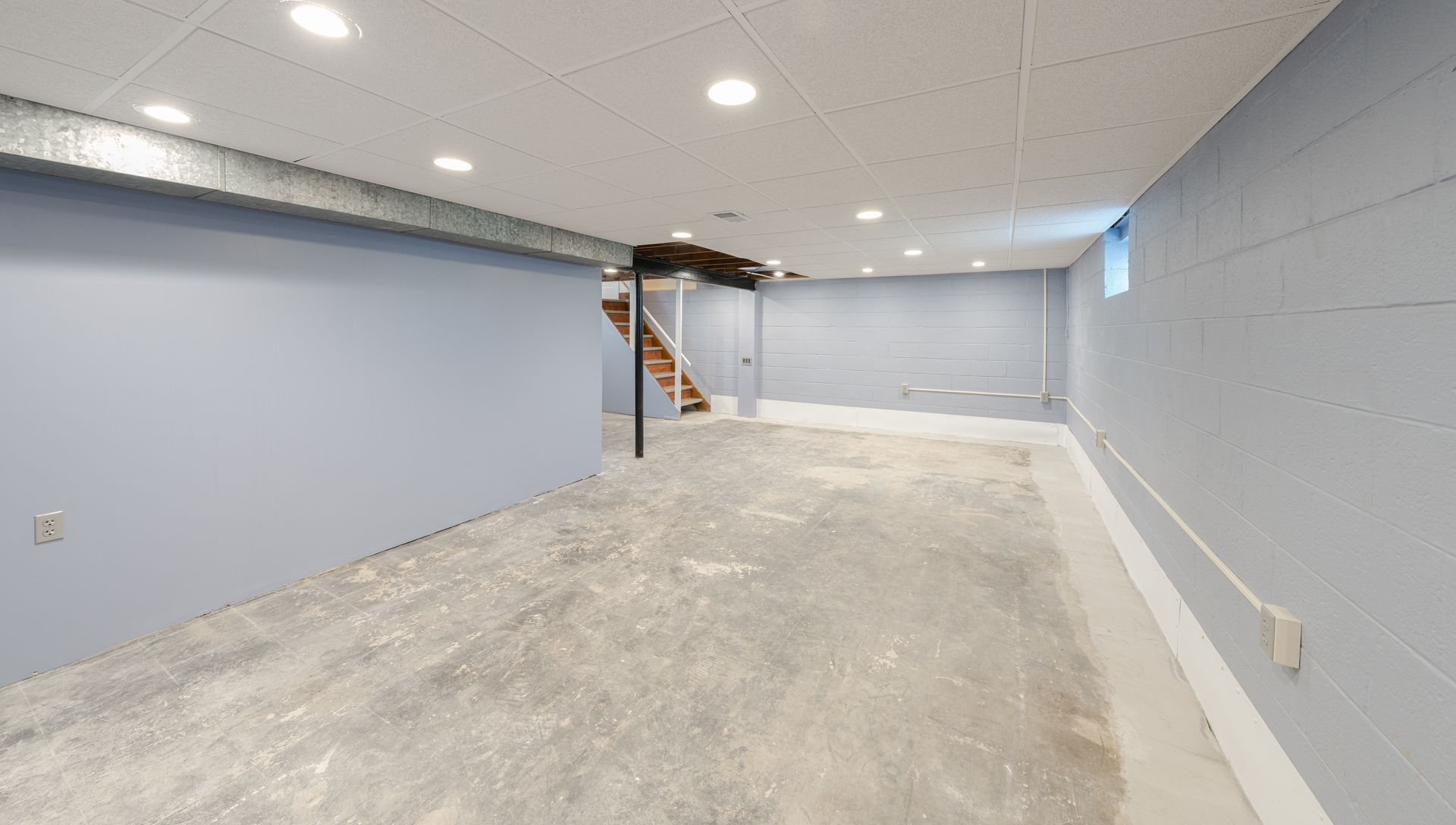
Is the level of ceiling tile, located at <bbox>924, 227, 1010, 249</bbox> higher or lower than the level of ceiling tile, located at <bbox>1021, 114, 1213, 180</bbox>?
higher

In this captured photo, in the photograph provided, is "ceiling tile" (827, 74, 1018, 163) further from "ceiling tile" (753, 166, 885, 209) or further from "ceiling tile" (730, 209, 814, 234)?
"ceiling tile" (730, 209, 814, 234)

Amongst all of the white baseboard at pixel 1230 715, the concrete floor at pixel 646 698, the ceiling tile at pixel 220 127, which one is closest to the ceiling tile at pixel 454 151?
the ceiling tile at pixel 220 127

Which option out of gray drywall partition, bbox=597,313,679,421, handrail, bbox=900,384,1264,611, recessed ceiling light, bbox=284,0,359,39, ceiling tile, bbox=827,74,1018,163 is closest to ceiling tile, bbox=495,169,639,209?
recessed ceiling light, bbox=284,0,359,39

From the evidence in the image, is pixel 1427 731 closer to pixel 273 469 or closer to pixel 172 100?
pixel 172 100

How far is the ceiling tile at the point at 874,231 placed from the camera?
3873 millimetres

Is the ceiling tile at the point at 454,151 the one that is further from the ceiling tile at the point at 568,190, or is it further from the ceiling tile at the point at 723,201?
the ceiling tile at the point at 723,201

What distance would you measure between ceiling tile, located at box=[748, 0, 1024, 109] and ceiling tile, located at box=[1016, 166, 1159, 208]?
4.72 ft

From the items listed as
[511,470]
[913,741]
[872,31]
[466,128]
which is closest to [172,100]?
[466,128]

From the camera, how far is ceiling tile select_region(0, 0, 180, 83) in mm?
1344

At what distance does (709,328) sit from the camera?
9.29 metres

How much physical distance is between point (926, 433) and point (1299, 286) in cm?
628

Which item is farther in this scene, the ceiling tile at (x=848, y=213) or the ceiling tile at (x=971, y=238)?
the ceiling tile at (x=971, y=238)

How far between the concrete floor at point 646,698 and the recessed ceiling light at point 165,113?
6.99ft

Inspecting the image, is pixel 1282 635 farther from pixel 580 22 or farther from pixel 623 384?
pixel 623 384
